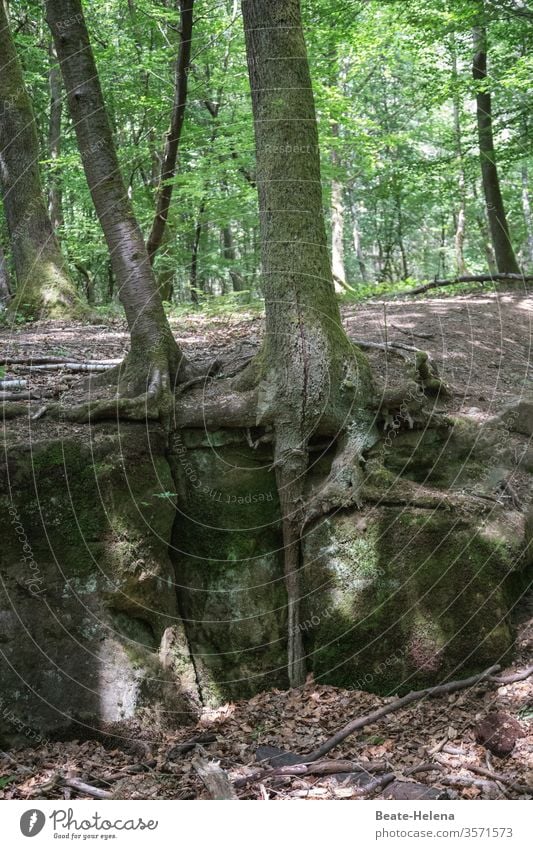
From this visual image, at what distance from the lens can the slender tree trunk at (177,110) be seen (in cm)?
732

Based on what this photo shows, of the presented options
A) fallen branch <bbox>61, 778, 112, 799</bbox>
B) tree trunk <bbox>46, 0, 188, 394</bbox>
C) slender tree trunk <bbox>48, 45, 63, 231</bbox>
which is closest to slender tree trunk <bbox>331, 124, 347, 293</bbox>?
slender tree trunk <bbox>48, 45, 63, 231</bbox>

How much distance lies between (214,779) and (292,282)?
4535mm

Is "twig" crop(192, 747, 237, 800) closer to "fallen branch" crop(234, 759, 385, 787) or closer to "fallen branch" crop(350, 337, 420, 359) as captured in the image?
"fallen branch" crop(234, 759, 385, 787)

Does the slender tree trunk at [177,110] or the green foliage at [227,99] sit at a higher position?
the green foliage at [227,99]

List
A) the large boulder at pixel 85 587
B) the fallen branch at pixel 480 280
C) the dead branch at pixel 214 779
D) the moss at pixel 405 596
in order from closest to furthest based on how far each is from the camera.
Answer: the dead branch at pixel 214 779 → the large boulder at pixel 85 587 → the moss at pixel 405 596 → the fallen branch at pixel 480 280

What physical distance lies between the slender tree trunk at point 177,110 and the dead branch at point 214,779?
5.55m

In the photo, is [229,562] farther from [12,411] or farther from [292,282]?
[292,282]

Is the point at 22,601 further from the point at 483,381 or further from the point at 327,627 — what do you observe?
the point at 483,381

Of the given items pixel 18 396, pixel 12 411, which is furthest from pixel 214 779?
pixel 18 396

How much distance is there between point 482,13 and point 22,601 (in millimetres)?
11184

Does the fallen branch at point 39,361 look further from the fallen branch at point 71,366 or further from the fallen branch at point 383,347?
the fallen branch at point 383,347

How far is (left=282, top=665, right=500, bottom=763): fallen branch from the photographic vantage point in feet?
17.6

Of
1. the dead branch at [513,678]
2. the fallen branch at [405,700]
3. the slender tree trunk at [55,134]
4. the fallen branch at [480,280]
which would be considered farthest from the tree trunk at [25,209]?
the dead branch at [513,678]

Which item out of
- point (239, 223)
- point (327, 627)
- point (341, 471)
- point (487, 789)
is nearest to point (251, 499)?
point (341, 471)
